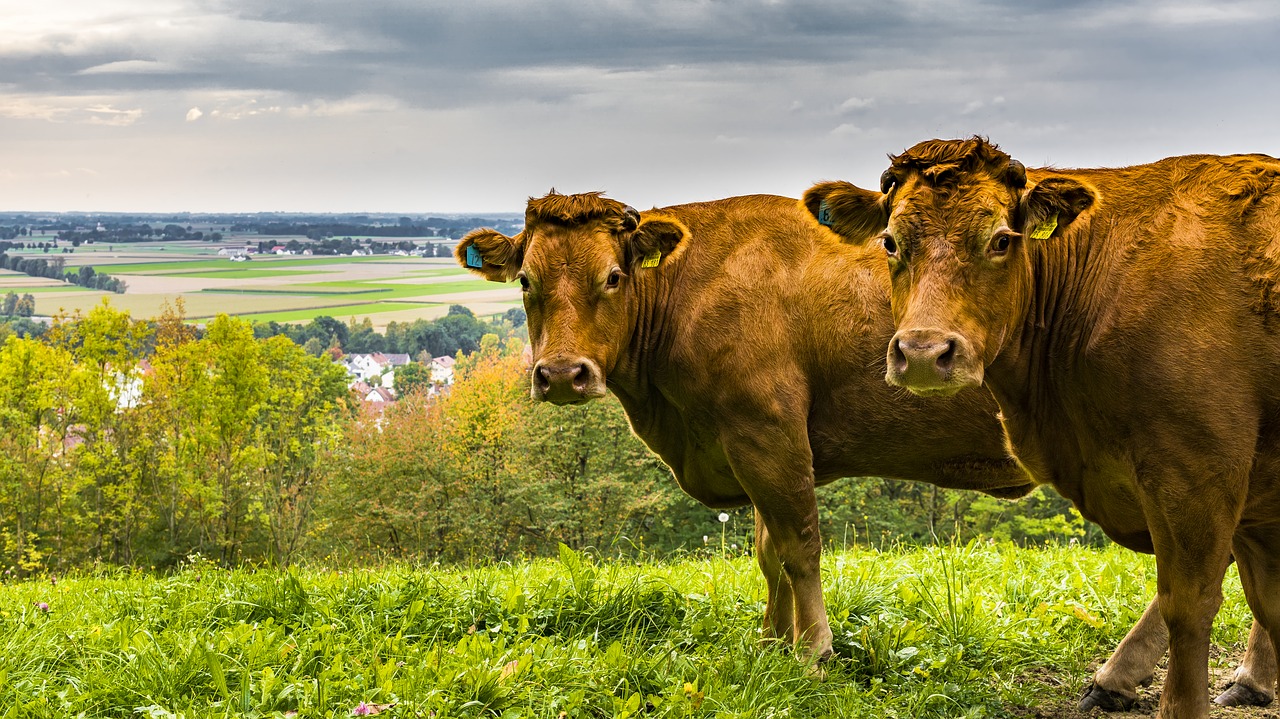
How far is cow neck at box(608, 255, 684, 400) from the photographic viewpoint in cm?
689

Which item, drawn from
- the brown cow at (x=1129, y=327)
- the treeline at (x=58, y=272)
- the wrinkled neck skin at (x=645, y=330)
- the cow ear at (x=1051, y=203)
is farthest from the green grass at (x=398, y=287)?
the cow ear at (x=1051, y=203)

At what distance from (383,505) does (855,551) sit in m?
44.4

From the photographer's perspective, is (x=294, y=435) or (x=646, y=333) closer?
(x=646, y=333)

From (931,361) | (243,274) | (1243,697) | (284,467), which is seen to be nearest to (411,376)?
(284,467)

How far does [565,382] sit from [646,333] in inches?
32.9

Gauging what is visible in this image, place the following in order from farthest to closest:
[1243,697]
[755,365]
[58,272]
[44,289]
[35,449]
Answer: [58,272] < [44,289] < [35,449] < [755,365] < [1243,697]

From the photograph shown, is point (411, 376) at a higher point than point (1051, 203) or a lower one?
lower

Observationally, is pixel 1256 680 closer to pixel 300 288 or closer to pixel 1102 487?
pixel 1102 487

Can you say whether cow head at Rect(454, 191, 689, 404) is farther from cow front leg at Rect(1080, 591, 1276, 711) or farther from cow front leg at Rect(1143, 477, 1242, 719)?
cow front leg at Rect(1080, 591, 1276, 711)

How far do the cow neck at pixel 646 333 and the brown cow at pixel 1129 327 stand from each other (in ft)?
6.71

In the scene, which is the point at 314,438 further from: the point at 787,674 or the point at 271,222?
the point at 271,222

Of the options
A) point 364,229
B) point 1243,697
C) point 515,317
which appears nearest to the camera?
point 1243,697

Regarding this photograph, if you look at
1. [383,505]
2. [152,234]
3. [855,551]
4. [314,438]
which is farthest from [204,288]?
[855,551]

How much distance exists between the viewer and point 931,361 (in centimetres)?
441
